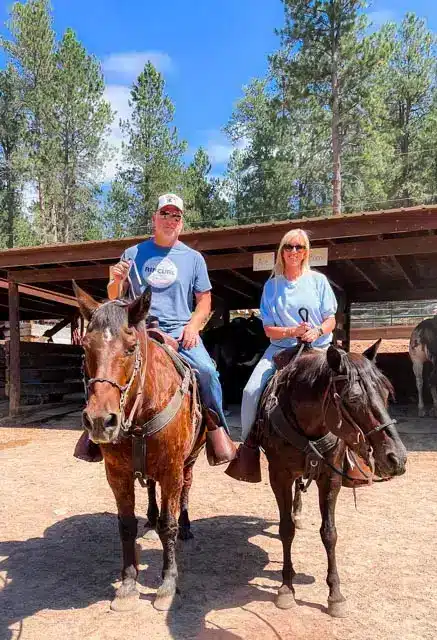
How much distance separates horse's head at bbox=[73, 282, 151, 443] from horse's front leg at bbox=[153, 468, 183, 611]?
0.88 metres

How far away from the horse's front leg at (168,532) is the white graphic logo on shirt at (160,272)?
49.7 inches

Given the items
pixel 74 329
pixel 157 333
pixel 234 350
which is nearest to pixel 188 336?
pixel 157 333

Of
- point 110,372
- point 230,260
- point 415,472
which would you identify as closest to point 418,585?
point 110,372

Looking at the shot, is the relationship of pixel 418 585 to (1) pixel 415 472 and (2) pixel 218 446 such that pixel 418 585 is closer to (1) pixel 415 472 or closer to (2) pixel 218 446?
(2) pixel 218 446

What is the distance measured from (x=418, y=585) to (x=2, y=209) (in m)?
33.5

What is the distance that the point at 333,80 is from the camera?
23.9 metres

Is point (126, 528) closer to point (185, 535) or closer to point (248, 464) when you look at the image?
point (248, 464)

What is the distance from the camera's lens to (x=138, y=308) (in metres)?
2.74

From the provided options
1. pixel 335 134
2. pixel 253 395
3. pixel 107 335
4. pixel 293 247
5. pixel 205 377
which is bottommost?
pixel 253 395

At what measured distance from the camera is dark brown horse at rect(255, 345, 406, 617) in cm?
252

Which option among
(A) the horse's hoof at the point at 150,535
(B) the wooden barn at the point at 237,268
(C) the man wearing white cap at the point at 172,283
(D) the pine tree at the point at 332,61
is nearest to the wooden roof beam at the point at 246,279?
(B) the wooden barn at the point at 237,268

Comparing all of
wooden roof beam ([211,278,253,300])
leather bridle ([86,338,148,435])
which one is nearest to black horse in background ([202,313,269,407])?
wooden roof beam ([211,278,253,300])

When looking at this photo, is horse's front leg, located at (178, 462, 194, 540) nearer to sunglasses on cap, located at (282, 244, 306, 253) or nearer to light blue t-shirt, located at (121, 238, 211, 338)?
light blue t-shirt, located at (121, 238, 211, 338)

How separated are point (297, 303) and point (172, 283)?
2.91 ft
